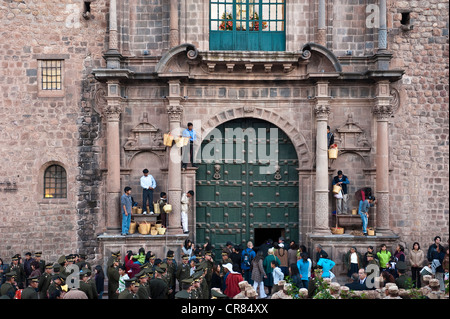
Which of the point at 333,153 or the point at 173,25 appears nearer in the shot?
the point at 333,153

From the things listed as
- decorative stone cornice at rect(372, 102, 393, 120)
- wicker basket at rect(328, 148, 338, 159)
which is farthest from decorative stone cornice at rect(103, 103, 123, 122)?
decorative stone cornice at rect(372, 102, 393, 120)

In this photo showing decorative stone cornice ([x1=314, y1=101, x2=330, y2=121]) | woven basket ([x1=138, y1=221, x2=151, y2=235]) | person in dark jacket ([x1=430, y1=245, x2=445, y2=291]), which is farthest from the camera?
decorative stone cornice ([x1=314, y1=101, x2=330, y2=121])

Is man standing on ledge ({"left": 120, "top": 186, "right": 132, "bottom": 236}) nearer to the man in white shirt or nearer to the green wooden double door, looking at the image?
the man in white shirt

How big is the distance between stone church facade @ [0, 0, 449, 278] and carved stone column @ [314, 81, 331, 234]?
0.27 feet

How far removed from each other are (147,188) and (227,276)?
597 cm

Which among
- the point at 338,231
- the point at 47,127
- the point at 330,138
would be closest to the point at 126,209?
the point at 47,127

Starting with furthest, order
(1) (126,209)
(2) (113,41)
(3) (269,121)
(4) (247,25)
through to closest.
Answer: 1. (4) (247,25)
2. (3) (269,121)
3. (2) (113,41)
4. (1) (126,209)

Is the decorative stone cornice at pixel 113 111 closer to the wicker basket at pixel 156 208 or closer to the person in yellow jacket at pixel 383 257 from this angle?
the wicker basket at pixel 156 208

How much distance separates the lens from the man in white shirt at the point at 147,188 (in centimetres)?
1895

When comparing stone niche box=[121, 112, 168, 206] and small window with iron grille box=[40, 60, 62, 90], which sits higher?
small window with iron grille box=[40, 60, 62, 90]

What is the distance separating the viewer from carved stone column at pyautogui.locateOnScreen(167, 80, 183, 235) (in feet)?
61.7

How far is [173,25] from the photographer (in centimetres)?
1927

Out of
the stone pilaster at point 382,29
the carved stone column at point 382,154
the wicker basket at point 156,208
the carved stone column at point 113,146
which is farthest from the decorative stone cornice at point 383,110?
the carved stone column at point 113,146

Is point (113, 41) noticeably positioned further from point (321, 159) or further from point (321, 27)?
point (321, 159)
